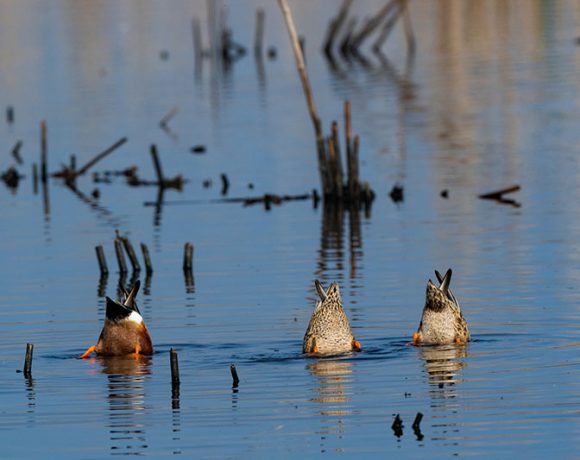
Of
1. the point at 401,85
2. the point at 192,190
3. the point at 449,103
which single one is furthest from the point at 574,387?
the point at 401,85

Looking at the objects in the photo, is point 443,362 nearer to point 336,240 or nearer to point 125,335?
point 125,335

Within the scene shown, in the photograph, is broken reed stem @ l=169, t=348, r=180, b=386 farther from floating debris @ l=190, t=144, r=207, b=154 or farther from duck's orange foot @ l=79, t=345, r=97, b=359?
floating debris @ l=190, t=144, r=207, b=154

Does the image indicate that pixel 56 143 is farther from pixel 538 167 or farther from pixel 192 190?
pixel 538 167

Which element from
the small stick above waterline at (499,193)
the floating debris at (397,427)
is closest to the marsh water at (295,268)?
the floating debris at (397,427)

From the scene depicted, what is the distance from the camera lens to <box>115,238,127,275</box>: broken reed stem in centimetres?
2106

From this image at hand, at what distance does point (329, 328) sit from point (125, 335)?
2.18 m

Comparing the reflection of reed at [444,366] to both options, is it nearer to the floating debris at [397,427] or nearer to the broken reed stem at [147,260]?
the floating debris at [397,427]

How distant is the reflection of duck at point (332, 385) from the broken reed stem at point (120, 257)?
6.59 meters

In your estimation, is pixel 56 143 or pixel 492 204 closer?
pixel 492 204

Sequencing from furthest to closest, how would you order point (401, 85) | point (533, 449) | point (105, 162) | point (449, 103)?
point (401, 85)
point (449, 103)
point (105, 162)
point (533, 449)

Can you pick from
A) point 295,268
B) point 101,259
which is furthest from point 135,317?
point 295,268

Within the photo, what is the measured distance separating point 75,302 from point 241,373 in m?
5.12

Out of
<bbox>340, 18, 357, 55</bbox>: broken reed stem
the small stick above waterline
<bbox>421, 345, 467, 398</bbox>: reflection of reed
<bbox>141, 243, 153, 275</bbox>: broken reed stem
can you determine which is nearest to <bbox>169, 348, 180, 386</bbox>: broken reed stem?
<bbox>421, 345, 467, 398</bbox>: reflection of reed

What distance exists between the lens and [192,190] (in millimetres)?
30500
